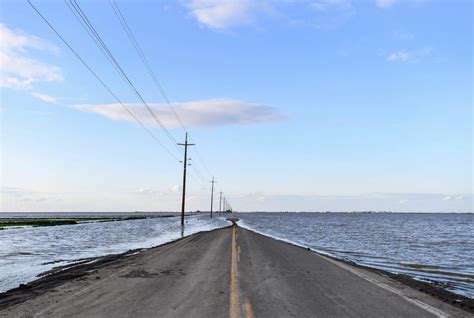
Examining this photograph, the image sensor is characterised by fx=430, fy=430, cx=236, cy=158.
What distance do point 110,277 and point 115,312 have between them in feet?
17.5

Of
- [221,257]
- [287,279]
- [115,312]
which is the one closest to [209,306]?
[115,312]

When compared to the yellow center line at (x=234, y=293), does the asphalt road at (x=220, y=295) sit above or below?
below

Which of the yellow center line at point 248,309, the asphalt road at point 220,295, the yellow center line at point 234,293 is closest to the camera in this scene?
the yellow center line at point 248,309

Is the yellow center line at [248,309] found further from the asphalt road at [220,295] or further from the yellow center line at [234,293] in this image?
the yellow center line at [234,293]

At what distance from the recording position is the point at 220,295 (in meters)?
10.3

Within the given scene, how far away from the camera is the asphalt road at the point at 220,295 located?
8719mm

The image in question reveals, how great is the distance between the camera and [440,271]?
20141 millimetres

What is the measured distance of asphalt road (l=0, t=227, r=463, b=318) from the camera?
8.72 meters

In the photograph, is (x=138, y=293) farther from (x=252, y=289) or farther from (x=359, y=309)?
(x=359, y=309)

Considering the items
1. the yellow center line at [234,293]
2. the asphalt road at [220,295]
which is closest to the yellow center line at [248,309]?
the asphalt road at [220,295]

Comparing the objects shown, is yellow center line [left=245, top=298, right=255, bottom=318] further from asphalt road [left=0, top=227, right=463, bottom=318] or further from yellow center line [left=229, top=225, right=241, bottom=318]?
yellow center line [left=229, top=225, right=241, bottom=318]

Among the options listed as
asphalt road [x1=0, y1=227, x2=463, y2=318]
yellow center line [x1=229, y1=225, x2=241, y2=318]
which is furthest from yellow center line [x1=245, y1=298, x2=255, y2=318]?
yellow center line [x1=229, y1=225, x2=241, y2=318]

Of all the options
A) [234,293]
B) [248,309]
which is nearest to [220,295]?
[234,293]

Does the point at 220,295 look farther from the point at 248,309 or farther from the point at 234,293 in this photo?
the point at 248,309
